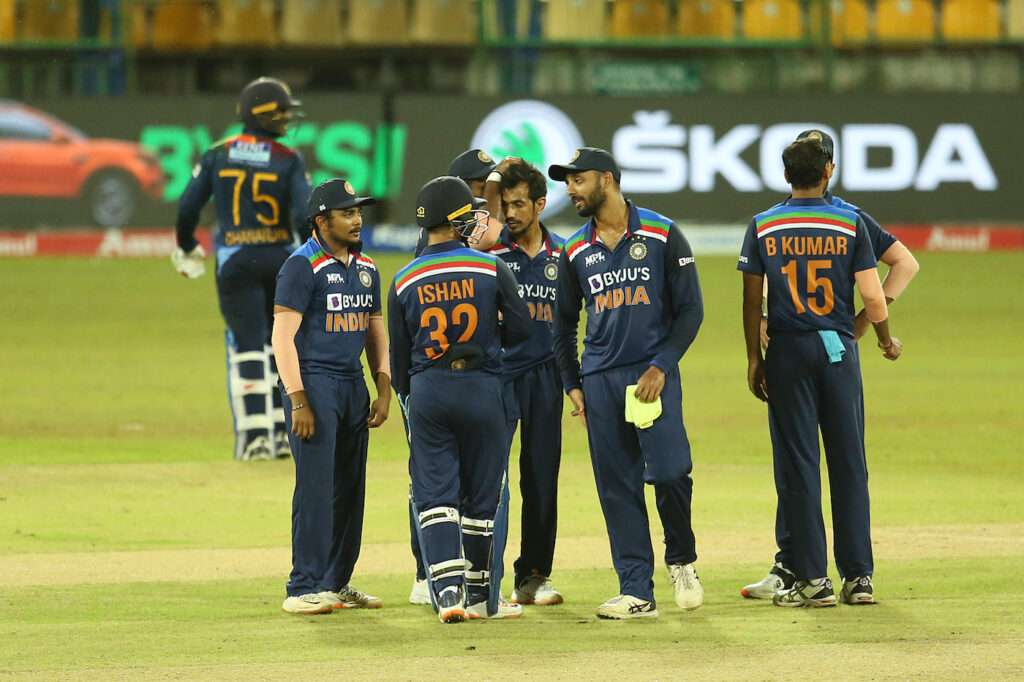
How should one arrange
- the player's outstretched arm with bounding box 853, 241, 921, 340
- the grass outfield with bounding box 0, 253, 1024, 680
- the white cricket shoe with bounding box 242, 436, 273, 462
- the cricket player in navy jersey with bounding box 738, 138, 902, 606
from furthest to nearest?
the white cricket shoe with bounding box 242, 436, 273, 462
the player's outstretched arm with bounding box 853, 241, 921, 340
the cricket player in navy jersey with bounding box 738, 138, 902, 606
the grass outfield with bounding box 0, 253, 1024, 680

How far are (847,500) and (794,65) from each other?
24350 millimetres

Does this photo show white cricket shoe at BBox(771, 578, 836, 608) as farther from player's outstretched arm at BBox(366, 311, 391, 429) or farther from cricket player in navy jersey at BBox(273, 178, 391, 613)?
player's outstretched arm at BBox(366, 311, 391, 429)

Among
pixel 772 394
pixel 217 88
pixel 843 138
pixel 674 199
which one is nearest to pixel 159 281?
pixel 217 88

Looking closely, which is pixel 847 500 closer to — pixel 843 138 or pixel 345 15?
pixel 843 138

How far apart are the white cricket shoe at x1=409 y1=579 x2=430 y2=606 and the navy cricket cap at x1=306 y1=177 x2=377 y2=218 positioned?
1.90 m

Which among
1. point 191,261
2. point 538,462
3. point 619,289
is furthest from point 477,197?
point 191,261

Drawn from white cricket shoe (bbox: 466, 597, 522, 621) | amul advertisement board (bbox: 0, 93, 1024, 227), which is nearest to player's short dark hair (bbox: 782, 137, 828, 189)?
white cricket shoe (bbox: 466, 597, 522, 621)

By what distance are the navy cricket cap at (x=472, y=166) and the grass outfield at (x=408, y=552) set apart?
86.4 inches

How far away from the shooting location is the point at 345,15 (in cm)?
3133

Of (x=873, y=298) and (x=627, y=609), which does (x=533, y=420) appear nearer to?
(x=627, y=609)

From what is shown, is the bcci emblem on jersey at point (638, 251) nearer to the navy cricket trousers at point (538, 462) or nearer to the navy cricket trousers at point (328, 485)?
the navy cricket trousers at point (538, 462)

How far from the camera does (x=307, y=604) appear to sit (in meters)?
7.38

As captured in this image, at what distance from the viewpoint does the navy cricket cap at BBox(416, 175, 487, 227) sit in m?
7.25

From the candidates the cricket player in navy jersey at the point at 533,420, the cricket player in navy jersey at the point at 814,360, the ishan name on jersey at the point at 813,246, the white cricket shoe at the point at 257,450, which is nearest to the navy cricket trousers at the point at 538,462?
the cricket player in navy jersey at the point at 533,420
